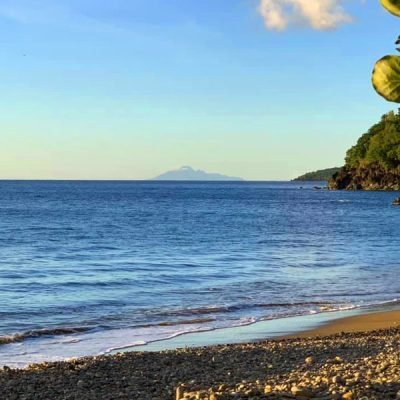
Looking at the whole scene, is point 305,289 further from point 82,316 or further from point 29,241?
point 29,241

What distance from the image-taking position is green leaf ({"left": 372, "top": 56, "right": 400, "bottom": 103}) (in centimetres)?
263

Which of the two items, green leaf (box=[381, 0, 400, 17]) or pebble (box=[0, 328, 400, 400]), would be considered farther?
pebble (box=[0, 328, 400, 400])

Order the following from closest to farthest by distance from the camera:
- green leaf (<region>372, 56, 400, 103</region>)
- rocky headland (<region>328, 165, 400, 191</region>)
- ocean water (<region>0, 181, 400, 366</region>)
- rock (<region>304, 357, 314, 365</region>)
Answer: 1. green leaf (<region>372, 56, 400, 103</region>)
2. rock (<region>304, 357, 314, 365</region>)
3. ocean water (<region>0, 181, 400, 366</region>)
4. rocky headland (<region>328, 165, 400, 191</region>)

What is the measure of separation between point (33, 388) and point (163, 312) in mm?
8858

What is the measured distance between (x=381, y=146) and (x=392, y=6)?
5577 inches

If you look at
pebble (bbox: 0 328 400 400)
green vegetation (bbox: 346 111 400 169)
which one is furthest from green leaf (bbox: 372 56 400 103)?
green vegetation (bbox: 346 111 400 169)

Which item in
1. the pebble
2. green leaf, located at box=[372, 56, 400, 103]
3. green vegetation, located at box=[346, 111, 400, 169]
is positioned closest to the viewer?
green leaf, located at box=[372, 56, 400, 103]

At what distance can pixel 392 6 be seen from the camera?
267cm

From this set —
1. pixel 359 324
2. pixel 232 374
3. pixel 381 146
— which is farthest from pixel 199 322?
pixel 381 146

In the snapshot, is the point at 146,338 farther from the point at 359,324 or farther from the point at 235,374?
the point at 235,374

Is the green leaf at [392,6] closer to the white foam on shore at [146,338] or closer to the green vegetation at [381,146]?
the white foam on shore at [146,338]

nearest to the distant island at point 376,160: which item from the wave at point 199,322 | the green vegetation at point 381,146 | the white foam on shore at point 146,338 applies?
the green vegetation at point 381,146

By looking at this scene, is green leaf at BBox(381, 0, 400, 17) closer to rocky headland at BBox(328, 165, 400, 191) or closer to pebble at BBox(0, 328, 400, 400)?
pebble at BBox(0, 328, 400, 400)

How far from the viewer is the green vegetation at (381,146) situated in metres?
138
